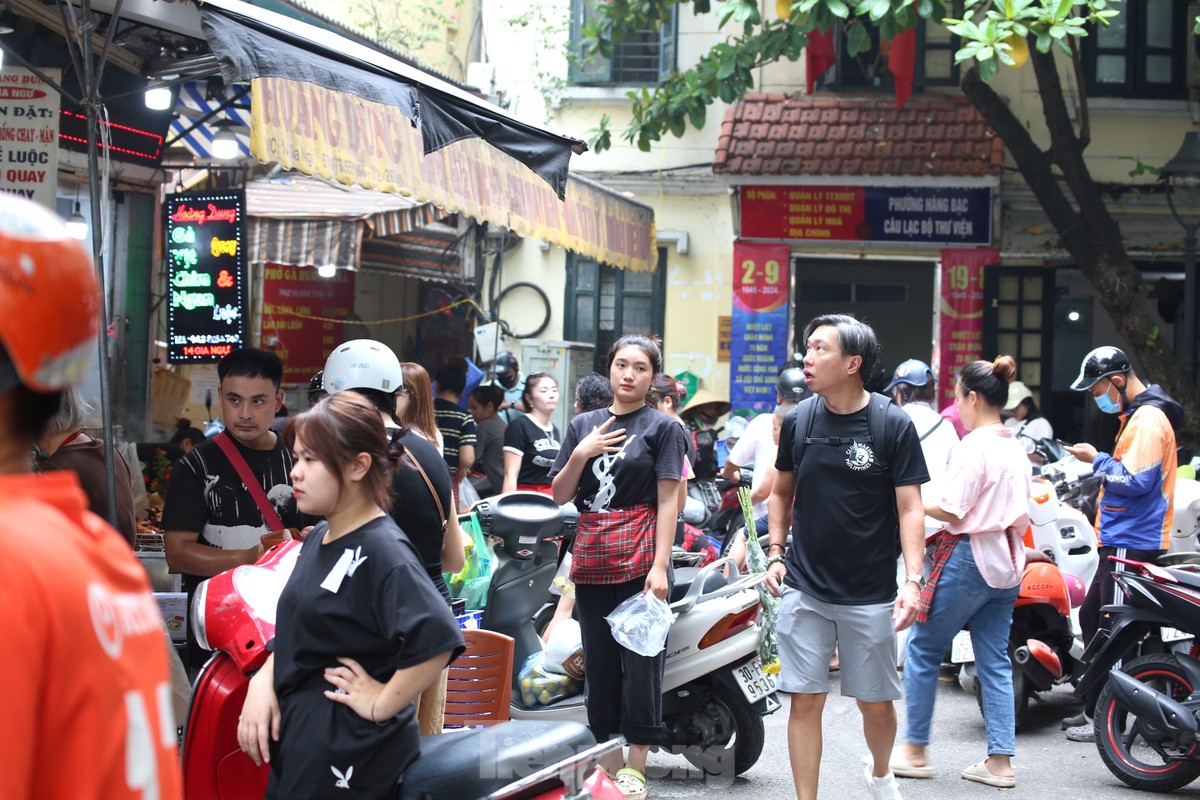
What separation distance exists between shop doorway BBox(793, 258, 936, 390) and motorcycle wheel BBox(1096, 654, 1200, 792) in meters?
8.64

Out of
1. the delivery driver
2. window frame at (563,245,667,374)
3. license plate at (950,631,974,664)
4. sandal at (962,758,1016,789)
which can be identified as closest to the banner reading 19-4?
window frame at (563,245,667,374)

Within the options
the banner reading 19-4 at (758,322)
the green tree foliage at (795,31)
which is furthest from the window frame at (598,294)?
the green tree foliage at (795,31)

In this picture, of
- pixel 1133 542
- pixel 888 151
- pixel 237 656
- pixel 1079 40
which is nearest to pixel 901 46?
pixel 888 151

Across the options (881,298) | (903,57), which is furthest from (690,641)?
(881,298)

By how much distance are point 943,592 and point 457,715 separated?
260 cm

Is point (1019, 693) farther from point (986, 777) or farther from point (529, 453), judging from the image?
point (529, 453)

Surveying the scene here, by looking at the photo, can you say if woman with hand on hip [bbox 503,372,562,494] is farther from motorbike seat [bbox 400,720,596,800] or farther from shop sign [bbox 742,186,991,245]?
A: shop sign [bbox 742,186,991,245]

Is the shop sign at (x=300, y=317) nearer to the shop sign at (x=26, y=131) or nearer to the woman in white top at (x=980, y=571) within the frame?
the shop sign at (x=26, y=131)

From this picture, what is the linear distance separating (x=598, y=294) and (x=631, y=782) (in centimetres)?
999

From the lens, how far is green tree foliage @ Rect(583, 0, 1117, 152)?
30.7 ft

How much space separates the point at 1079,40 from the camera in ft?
46.4

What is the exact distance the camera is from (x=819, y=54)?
14.2 metres

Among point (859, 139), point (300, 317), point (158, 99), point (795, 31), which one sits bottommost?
point (300, 317)

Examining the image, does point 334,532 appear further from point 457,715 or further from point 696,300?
point 696,300
